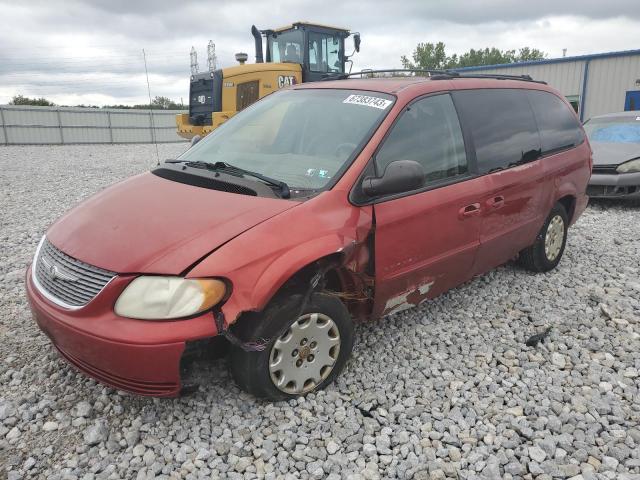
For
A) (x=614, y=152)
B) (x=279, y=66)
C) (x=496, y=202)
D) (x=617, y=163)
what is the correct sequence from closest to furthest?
(x=496, y=202), (x=617, y=163), (x=614, y=152), (x=279, y=66)

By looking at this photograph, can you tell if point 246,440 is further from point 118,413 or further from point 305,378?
point 118,413

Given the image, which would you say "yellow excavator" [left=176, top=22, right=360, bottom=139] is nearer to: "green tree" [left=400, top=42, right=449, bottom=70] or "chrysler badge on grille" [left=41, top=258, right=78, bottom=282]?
"chrysler badge on grille" [left=41, top=258, right=78, bottom=282]

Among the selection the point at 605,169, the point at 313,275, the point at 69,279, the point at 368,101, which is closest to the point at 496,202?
the point at 368,101

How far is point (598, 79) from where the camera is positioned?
18.8m

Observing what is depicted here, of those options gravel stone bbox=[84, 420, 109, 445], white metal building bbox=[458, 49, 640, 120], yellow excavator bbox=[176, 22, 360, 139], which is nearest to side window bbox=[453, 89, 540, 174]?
gravel stone bbox=[84, 420, 109, 445]

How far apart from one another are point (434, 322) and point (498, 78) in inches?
88.3

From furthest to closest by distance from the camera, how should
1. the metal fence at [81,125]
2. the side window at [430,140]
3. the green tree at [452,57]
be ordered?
1. the green tree at [452,57]
2. the metal fence at [81,125]
3. the side window at [430,140]

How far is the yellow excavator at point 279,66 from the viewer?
1143 centimetres

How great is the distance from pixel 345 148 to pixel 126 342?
1.68 metres

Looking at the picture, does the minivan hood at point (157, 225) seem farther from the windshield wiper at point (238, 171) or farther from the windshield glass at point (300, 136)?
the windshield glass at point (300, 136)

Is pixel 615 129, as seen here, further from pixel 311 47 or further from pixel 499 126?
pixel 311 47

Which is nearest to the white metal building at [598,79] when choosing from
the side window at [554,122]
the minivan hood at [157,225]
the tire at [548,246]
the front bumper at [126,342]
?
the side window at [554,122]

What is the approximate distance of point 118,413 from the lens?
275 cm

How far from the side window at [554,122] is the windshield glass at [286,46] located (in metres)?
8.04
